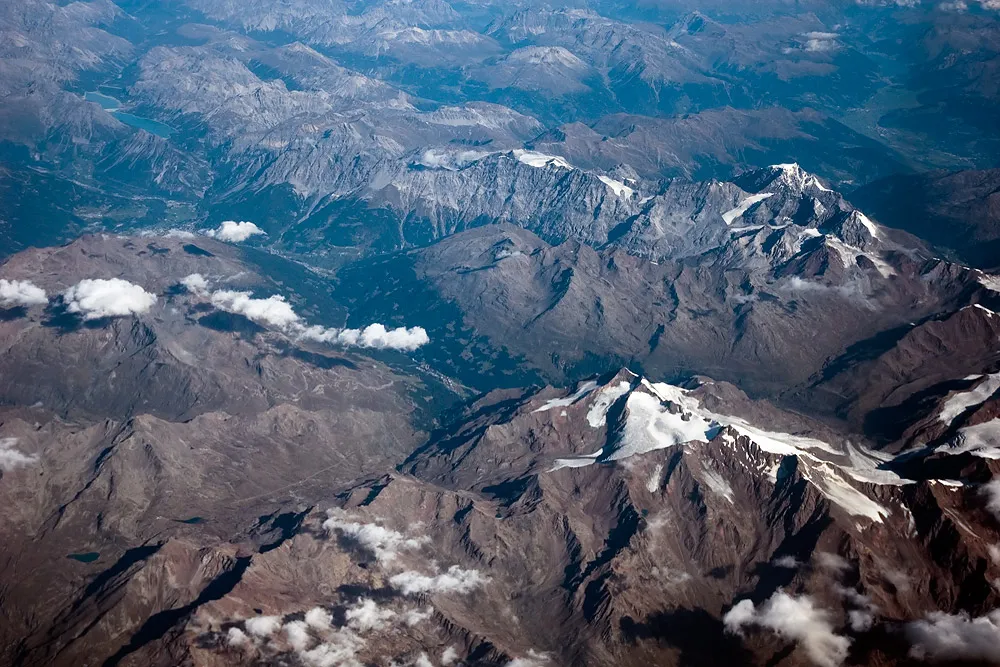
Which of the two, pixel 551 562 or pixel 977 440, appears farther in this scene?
pixel 977 440

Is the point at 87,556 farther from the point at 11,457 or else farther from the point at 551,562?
the point at 551,562

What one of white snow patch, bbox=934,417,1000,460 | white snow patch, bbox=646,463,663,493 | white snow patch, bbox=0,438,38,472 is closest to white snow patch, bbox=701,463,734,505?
white snow patch, bbox=646,463,663,493

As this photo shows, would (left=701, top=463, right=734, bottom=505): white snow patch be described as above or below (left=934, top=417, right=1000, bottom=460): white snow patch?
below

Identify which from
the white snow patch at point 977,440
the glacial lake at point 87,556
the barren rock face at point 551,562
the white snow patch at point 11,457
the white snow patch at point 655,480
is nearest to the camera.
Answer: the barren rock face at point 551,562

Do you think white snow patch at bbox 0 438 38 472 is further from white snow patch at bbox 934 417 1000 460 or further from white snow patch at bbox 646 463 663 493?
white snow patch at bbox 934 417 1000 460

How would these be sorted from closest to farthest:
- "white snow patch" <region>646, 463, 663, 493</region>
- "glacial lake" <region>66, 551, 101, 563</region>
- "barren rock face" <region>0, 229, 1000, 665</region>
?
1. "barren rock face" <region>0, 229, 1000, 665</region>
2. "glacial lake" <region>66, 551, 101, 563</region>
3. "white snow patch" <region>646, 463, 663, 493</region>

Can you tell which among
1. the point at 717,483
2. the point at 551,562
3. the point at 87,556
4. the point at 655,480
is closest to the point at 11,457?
the point at 87,556

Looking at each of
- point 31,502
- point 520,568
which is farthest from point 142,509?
point 520,568

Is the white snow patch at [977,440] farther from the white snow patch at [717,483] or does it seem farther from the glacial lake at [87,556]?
the glacial lake at [87,556]

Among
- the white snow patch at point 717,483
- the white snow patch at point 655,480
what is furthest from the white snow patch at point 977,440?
the white snow patch at point 655,480

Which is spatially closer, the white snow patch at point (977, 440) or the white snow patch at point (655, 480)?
the white snow patch at point (655, 480)

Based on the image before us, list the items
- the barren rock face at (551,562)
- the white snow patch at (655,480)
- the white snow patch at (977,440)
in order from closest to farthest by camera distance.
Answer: the barren rock face at (551,562) → the white snow patch at (655,480) → the white snow patch at (977,440)
